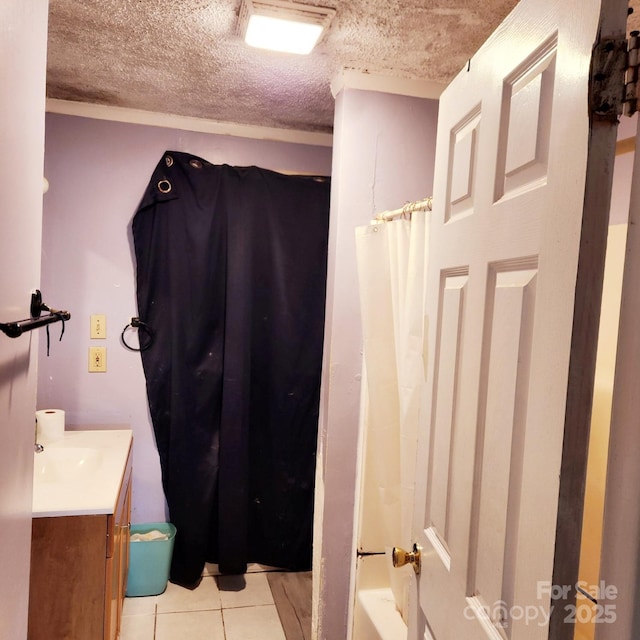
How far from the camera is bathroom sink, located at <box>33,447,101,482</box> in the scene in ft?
6.95

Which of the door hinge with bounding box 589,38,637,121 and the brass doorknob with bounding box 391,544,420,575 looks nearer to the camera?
the door hinge with bounding box 589,38,637,121

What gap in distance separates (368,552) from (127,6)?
2025mm

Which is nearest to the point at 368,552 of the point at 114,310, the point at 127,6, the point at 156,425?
the point at 156,425

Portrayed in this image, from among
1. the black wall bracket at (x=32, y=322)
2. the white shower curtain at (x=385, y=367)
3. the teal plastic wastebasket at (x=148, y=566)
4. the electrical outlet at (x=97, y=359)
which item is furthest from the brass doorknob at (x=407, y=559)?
the electrical outlet at (x=97, y=359)

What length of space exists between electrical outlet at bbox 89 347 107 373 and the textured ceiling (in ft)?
3.97

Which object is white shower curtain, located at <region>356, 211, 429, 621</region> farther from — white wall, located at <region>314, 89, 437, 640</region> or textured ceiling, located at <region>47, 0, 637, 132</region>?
textured ceiling, located at <region>47, 0, 637, 132</region>

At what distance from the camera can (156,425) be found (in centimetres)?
268

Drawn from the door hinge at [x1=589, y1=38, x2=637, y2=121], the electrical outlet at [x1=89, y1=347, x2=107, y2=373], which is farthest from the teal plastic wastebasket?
the door hinge at [x1=589, y1=38, x2=637, y2=121]

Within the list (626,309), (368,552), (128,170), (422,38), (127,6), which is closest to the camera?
(626,309)

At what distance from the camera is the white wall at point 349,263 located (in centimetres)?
205

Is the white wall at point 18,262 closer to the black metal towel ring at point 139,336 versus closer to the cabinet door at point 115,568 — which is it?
the cabinet door at point 115,568

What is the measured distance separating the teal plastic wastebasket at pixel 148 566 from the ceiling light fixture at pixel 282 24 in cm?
220

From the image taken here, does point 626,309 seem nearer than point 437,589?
Yes

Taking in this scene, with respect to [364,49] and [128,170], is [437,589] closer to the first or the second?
[364,49]
